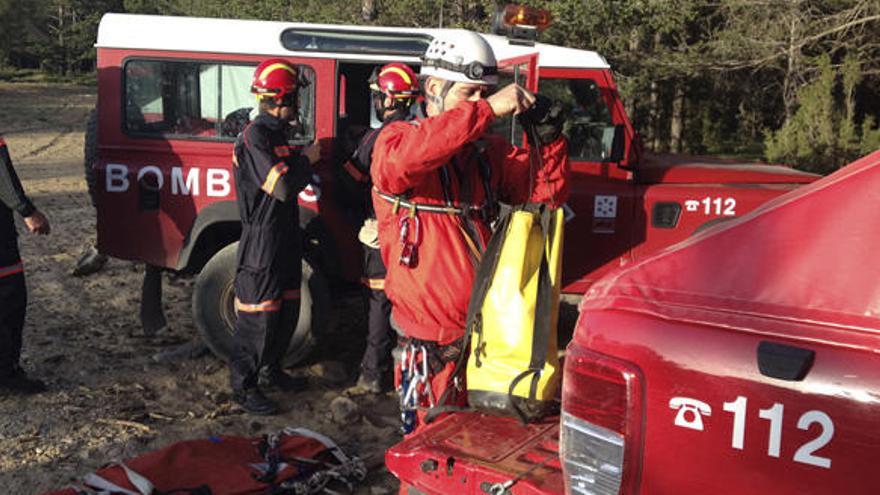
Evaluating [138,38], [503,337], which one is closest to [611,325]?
[503,337]

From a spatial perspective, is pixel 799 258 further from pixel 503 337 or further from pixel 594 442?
pixel 503 337

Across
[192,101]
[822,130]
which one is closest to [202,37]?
[192,101]

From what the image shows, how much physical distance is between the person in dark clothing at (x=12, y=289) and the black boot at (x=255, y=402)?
1.21 metres

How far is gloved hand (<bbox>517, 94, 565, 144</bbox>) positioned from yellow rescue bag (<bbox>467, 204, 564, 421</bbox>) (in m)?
0.42

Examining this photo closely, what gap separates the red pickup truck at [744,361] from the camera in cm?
156

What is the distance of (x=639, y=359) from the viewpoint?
70.5 inches

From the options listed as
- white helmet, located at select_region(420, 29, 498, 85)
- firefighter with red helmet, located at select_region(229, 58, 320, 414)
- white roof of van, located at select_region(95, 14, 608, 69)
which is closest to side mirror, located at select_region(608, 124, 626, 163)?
white roof of van, located at select_region(95, 14, 608, 69)

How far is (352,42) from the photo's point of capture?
5.22 m

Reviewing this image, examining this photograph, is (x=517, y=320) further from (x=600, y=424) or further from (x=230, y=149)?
(x=230, y=149)

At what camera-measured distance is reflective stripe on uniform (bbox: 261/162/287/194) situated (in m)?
4.41

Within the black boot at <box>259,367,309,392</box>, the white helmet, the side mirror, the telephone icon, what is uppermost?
the white helmet

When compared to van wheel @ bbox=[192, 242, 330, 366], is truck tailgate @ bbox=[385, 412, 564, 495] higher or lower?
higher

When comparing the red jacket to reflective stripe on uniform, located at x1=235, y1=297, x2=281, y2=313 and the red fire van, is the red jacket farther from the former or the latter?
the red fire van

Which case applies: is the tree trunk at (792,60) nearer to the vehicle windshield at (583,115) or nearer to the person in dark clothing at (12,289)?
the vehicle windshield at (583,115)
